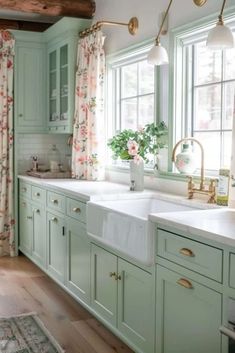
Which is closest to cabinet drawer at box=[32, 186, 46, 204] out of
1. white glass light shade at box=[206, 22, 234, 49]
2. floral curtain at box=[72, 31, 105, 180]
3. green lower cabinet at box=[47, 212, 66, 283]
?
green lower cabinet at box=[47, 212, 66, 283]

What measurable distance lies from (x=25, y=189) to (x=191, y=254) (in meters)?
3.13

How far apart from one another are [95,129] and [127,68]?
618 mm

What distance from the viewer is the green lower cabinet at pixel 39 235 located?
14.6 ft

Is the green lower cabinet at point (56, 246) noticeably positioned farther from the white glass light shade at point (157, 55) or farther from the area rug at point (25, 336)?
the white glass light shade at point (157, 55)

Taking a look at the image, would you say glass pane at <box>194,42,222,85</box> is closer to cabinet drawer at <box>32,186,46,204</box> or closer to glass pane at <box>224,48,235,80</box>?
glass pane at <box>224,48,235,80</box>

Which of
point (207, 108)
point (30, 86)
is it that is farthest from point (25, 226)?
point (207, 108)

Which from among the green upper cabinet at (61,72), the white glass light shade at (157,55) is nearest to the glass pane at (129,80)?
the green upper cabinet at (61,72)

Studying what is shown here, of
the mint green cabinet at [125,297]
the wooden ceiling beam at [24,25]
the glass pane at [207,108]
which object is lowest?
the mint green cabinet at [125,297]

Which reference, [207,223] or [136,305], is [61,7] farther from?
[207,223]

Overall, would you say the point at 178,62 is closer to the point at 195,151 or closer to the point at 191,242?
the point at 195,151

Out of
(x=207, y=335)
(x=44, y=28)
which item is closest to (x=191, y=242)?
(x=207, y=335)

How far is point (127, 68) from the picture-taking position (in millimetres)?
4391

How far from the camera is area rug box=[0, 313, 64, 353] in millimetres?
2936

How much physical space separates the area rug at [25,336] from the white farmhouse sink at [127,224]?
70 centimetres
